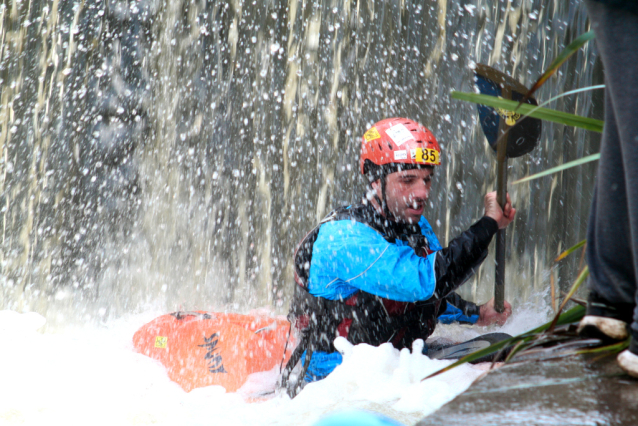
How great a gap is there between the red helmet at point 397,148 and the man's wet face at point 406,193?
0.14 feet

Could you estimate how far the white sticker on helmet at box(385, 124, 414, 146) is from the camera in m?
2.78

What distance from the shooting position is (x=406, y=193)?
9.12 ft

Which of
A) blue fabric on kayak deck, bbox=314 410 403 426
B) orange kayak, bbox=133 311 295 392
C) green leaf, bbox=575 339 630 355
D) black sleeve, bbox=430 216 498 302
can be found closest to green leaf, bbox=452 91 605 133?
green leaf, bbox=575 339 630 355

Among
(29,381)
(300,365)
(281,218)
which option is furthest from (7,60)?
(300,365)

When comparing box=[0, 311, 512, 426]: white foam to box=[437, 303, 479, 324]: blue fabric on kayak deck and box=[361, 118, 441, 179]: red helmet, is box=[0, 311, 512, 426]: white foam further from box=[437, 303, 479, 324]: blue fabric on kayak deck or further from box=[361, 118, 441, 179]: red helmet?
box=[361, 118, 441, 179]: red helmet

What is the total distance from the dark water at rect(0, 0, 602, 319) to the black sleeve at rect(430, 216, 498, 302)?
1749 mm

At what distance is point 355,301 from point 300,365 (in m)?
0.53

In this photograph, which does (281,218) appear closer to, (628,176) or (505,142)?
(505,142)

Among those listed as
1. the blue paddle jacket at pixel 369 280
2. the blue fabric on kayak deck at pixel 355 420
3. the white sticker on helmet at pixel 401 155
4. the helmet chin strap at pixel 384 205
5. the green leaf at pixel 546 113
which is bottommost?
the blue paddle jacket at pixel 369 280

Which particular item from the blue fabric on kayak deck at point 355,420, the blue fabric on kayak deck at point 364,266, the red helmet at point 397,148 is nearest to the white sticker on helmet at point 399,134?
the red helmet at point 397,148

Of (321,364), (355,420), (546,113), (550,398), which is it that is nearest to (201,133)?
(321,364)

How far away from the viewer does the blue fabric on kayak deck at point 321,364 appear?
2.65m

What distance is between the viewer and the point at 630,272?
120 centimetres

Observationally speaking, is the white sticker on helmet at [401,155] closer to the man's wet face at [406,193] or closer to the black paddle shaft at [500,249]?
the man's wet face at [406,193]
